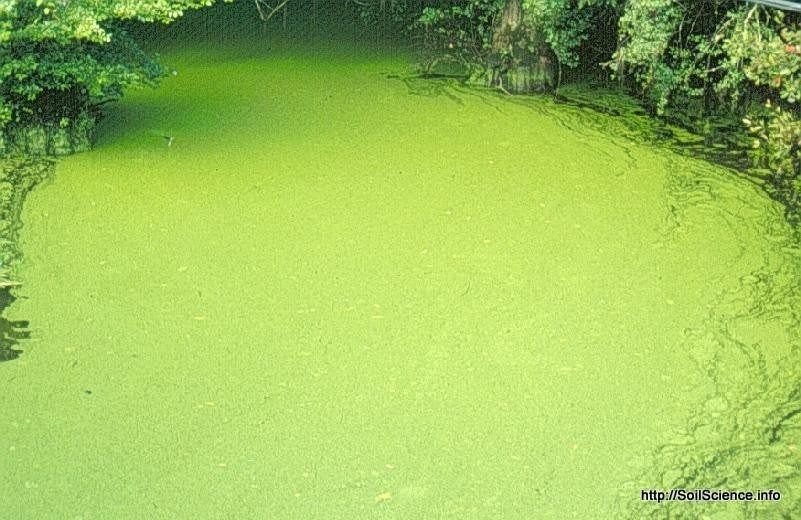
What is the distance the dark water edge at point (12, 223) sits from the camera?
3055mm

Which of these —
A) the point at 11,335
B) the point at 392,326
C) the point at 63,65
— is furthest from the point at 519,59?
the point at 11,335

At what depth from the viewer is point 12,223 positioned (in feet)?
12.2

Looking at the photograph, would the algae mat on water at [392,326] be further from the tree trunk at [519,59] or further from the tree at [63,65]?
the tree trunk at [519,59]

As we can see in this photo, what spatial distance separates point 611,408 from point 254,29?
4487 millimetres

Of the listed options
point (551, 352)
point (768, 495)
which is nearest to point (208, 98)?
point (551, 352)

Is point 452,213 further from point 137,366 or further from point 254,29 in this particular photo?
point 254,29

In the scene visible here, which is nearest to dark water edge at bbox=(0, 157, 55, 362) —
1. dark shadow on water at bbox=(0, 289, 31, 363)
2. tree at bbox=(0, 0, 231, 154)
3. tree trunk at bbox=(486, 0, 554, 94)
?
dark shadow on water at bbox=(0, 289, 31, 363)

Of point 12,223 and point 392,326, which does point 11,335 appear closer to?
point 12,223

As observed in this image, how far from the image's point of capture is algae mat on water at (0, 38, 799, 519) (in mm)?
2469

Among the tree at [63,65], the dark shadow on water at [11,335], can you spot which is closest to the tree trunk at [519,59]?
the tree at [63,65]

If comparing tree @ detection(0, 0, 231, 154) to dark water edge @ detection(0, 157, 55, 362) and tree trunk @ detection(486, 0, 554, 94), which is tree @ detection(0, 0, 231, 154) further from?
tree trunk @ detection(486, 0, 554, 94)

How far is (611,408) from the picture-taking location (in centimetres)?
276

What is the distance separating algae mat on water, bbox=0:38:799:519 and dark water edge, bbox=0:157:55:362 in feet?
0.16

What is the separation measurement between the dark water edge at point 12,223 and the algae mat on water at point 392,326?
0.05m
